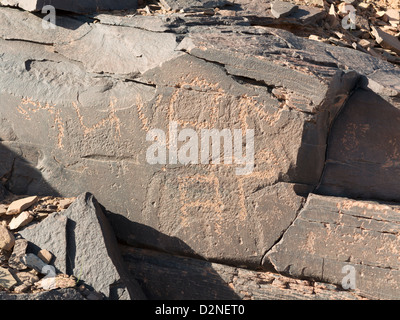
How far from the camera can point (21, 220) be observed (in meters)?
3.79

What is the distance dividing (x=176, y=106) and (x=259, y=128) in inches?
20.2

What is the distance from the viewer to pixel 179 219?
12.6 ft

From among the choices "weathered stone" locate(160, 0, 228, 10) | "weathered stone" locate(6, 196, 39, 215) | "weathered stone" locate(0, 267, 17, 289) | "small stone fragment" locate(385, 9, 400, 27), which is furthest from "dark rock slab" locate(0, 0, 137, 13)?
"small stone fragment" locate(385, 9, 400, 27)

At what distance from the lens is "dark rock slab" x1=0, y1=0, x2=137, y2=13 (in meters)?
4.12

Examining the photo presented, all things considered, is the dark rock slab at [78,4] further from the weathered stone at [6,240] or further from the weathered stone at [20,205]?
the weathered stone at [6,240]

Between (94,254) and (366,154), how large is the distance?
1705 millimetres

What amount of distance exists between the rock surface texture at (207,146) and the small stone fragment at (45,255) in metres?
0.06

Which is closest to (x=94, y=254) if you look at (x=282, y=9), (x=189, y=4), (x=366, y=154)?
(x=366, y=154)

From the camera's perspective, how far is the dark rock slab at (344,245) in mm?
3508

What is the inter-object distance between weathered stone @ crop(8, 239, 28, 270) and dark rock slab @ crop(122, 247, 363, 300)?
0.65m

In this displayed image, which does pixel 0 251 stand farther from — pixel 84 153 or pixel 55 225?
pixel 84 153

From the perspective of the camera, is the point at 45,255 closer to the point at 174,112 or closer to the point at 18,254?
the point at 18,254
